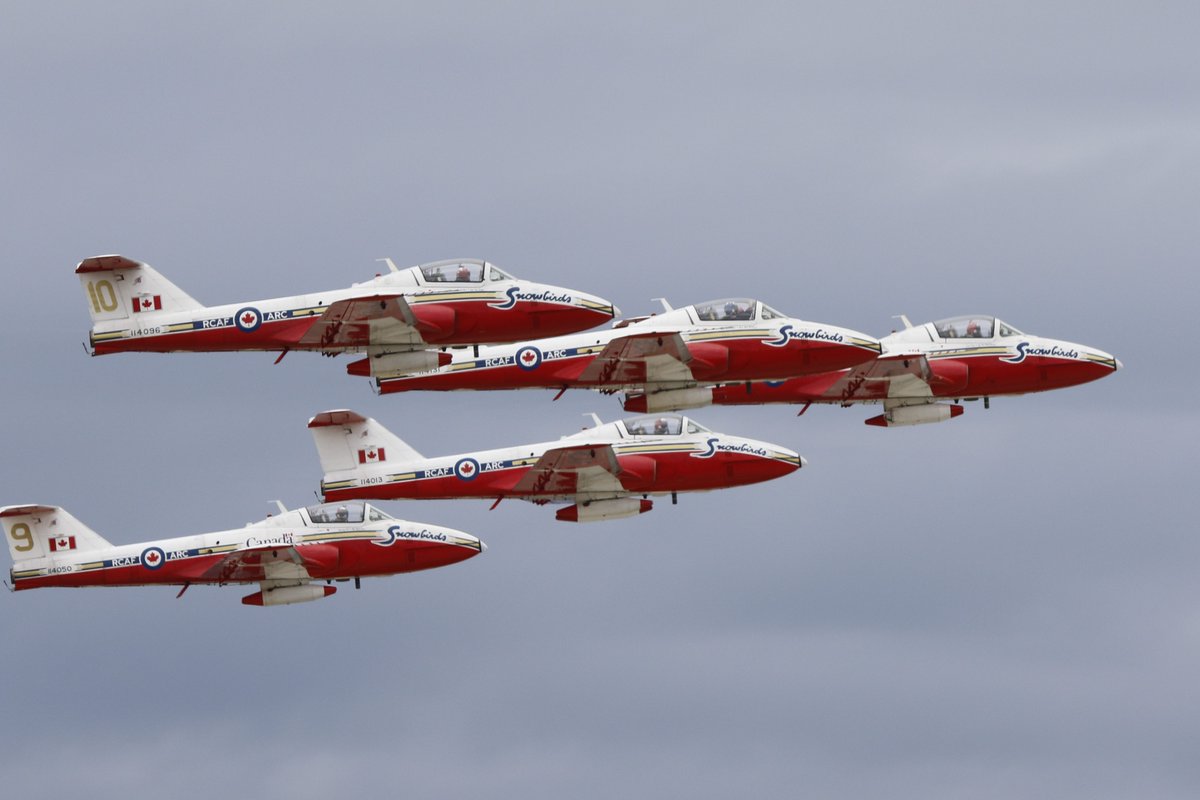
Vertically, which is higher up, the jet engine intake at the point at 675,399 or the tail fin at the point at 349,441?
the jet engine intake at the point at 675,399

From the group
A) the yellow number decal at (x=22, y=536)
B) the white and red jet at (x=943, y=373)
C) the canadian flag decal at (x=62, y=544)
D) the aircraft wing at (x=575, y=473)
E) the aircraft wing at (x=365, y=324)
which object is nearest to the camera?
the aircraft wing at (x=365, y=324)

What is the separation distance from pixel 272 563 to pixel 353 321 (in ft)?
47.7

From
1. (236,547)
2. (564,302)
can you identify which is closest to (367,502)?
(236,547)

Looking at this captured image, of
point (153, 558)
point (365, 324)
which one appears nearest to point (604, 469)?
point (365, 324)

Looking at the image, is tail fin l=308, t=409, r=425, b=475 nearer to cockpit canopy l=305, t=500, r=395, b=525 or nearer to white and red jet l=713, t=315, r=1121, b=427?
cockpit canopy l=305, t=500, r=395, b=525

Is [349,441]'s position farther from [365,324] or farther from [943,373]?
[943,373]

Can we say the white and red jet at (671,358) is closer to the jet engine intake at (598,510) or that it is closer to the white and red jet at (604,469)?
the white and red jet at (604,469)

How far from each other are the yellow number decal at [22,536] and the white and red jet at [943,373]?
3048cm

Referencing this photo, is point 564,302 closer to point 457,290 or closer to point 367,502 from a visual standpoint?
point 457,290

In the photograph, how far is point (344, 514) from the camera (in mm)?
137125

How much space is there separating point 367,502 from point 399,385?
28.5 feet

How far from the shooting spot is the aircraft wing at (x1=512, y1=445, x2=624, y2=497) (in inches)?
5236

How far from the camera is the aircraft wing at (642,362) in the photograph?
129250 mm

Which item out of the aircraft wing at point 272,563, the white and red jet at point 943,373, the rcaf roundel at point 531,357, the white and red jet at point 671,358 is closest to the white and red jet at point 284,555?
the aircraft wing at point 272,563
